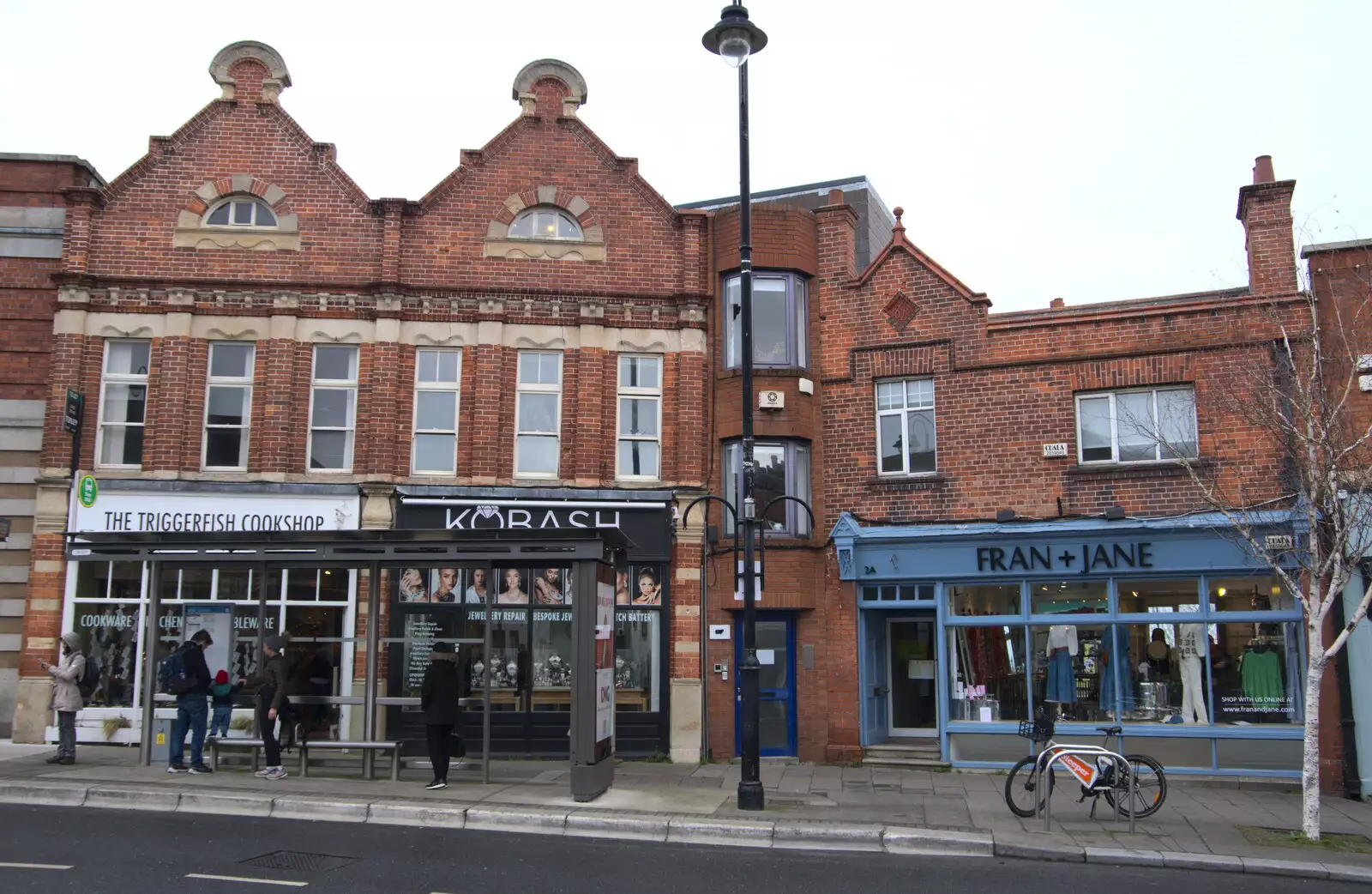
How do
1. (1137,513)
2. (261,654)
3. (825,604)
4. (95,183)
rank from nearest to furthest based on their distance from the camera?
(261,654), (1137,513), (825,604), (95,183)

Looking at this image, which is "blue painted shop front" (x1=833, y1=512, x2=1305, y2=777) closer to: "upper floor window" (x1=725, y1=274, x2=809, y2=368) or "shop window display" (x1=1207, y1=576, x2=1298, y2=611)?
"shop window display" (x1=1207, y1=576, x2=1298, y2=611)

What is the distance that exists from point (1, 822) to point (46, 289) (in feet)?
33.0

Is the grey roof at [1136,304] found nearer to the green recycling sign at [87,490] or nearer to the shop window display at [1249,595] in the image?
the shop window display at [1249,595]

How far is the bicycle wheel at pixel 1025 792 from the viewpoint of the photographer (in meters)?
12.3

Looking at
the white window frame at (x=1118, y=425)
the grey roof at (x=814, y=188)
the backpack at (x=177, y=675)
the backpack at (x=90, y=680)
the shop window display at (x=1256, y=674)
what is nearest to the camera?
the backpack at (x=177, y=675)

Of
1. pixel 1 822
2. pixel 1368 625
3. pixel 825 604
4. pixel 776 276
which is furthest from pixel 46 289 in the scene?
pixel 1368 625

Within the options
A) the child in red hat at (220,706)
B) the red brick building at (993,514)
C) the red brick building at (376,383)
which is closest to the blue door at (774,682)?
the red brick building at (993,514)

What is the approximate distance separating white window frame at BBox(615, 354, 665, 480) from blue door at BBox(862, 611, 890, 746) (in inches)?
163

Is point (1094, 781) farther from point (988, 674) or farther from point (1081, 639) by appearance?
point (988, 674)

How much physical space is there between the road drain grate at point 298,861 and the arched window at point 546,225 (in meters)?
11.2

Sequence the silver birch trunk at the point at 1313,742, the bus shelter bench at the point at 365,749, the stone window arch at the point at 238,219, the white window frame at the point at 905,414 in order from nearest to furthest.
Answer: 1. the silver birch trunk at the point at 1313,742
2. the bus shelter bench at the point at 365,749
3. the white window frame at the point at 905,414
4. the stone window arch at the point at 238,219

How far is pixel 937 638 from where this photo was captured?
17.0 meters

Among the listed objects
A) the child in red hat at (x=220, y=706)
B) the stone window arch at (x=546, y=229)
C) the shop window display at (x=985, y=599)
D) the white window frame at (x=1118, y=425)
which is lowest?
the child in red hat at (x=220, y=706)

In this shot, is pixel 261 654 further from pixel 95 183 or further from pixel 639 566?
pixel 95 183
